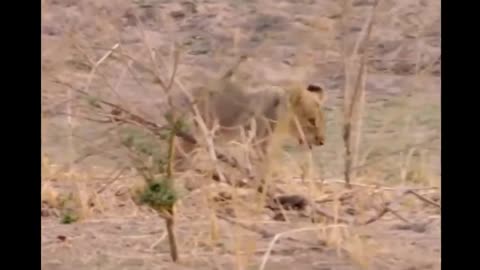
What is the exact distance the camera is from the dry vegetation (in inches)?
139

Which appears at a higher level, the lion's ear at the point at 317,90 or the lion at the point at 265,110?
the lion's ear at the point at 317,90

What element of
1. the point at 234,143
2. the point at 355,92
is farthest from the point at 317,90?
the point at 234,143

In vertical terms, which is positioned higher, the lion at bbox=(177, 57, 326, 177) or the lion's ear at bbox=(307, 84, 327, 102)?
the lion's ear at bbox=(307, 84, 327, 102)

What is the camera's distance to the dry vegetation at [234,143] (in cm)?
354

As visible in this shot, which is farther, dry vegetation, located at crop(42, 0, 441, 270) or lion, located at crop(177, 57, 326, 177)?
lion, located at crop(177, 57, 326, 177)

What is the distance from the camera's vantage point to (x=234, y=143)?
380 cm

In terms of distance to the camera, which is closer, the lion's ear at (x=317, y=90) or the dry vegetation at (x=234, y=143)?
the dry vegetation at (x=234, y=143)

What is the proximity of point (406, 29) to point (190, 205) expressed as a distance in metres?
0.86

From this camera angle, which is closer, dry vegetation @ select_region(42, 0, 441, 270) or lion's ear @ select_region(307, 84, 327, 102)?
dry vegetation @ select_region(42, 0, 441, 270)

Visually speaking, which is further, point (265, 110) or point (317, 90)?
point (265, 110)

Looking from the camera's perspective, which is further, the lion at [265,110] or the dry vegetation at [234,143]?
the lion at [265,110]

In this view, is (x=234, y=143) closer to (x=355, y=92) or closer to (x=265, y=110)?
(x=265, y=110)
